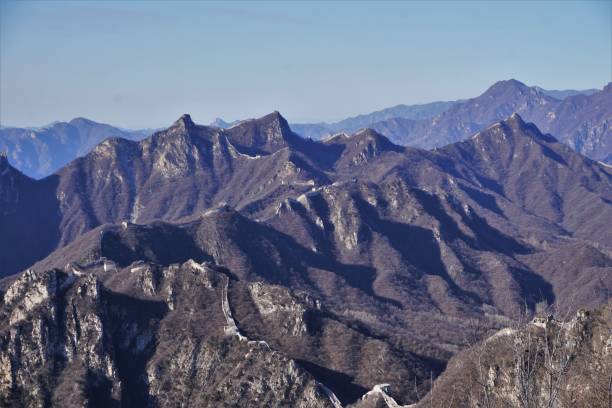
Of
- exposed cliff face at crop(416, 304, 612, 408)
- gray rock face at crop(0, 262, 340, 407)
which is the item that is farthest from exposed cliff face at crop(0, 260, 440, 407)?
exposed cliff face at crop(416, 304, 612, 408)

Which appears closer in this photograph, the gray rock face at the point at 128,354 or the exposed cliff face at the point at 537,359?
the exposed cliff face at the point at 537,359

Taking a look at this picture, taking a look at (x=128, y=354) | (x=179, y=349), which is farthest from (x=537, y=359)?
(x=128, y=354)

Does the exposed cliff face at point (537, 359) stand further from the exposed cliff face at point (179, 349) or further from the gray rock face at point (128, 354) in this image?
the gray rock face at point (128, 354)

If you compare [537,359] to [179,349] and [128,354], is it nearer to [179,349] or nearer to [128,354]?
[179,349]

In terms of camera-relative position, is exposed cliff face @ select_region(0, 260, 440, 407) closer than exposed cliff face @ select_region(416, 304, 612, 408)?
No

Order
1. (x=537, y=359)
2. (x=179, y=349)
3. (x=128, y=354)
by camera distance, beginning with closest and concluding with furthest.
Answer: (x=537, y=359), (x=179, y=349), (x=128, y=354)

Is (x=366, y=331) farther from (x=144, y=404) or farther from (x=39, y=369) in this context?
(x=39, y=369)

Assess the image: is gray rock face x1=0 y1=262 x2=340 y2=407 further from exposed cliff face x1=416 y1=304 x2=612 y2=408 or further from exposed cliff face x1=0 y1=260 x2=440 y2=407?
exposed cliff face x1=416 y1=304 x2=612 y2=408

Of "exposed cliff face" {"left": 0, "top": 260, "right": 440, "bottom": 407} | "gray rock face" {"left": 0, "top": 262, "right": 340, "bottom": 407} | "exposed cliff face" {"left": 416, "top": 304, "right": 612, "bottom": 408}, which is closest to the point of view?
"exposed cliff face" {"left": 416, "top": 304, "right": 612, "bottom": 408}

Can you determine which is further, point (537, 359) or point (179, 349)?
point (179, 349)

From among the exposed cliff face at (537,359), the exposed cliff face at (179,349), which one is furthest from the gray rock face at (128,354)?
the exposed cliff face at (537,359)

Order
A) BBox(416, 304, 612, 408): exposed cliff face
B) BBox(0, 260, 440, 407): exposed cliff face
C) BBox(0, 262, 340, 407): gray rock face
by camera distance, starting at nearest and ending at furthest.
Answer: BBox(416, 304, 612, 408): exposed cliff face → BBox(0, 262, 340, 407): gray rock face → BBox(0, 260, 440, 407): exposed cliff face
